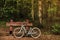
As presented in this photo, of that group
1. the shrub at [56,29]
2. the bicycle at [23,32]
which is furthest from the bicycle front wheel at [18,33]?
the shrub at [56,29]

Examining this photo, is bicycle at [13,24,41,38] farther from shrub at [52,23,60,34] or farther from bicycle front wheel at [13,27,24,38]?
shrub at [52,23,60,34]

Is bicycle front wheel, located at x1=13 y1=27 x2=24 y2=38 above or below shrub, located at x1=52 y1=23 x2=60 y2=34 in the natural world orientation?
above

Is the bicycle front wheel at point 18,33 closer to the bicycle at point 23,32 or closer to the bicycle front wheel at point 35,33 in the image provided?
the bicycle at point 23,32

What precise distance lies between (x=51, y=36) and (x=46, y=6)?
4637 millimetres

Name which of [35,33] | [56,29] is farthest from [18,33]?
[56,29]

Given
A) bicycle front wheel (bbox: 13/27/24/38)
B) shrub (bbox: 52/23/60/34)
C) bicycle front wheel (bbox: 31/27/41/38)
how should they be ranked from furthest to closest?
shrub (bbox: 52/23/60/34) → bicycle front wheel (bbox: 31/27/41/38) → bicycle front wheel (bbox: 13/27/24/38)

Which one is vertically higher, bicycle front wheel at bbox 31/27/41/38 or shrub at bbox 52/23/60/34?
bicycle front wheel at bbox 31/27/41/38

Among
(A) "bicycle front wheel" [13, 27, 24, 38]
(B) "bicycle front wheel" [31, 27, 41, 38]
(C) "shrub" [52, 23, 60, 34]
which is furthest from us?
(C) "shrub" [52, 23, 60, 34]

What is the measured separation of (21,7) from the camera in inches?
758

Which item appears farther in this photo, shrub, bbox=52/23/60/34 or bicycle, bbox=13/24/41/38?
shrub, bbox=52/23/60/34

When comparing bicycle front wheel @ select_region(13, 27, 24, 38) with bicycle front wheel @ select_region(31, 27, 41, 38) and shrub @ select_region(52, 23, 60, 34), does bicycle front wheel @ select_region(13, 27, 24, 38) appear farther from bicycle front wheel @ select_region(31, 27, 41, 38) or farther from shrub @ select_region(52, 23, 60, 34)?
shrub @ select_region(52, 23, 60, 34)

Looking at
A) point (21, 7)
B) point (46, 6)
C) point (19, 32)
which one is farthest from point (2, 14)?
point (19, 32)

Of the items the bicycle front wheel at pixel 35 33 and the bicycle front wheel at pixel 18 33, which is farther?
the bicycle front wheel at pixel 35 33

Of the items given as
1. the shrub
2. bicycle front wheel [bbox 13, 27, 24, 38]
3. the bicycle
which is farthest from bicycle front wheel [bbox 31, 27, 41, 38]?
the shrub
